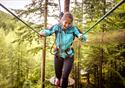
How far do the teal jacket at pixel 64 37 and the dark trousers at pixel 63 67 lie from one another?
121mm

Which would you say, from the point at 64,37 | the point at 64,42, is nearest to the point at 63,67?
the point at 64,42

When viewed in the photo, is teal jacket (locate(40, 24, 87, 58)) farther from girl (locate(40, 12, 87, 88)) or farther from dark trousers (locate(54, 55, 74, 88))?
dark trousers (locate(54, 55, 74, 88))

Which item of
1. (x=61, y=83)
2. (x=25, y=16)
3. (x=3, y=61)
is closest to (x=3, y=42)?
(x=3, y=61)

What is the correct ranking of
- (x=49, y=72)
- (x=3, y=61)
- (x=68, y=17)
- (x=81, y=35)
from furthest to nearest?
(x=3, y=61)
(x=49, y=72)
(x=81, y=35)
(x=68, y=17)

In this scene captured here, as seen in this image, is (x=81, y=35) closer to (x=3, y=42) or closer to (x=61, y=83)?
(x=61, y=83)

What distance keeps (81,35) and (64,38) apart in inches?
15.5

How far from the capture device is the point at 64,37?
5160 millimetres

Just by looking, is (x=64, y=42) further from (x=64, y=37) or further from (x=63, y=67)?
(x=63, y=67)

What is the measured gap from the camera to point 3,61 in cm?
3719

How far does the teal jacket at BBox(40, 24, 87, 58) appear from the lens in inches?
204

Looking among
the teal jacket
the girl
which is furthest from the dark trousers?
the teal jacket

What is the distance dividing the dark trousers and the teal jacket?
0.12 metres

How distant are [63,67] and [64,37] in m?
0.69

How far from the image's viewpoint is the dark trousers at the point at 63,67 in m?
5.14
